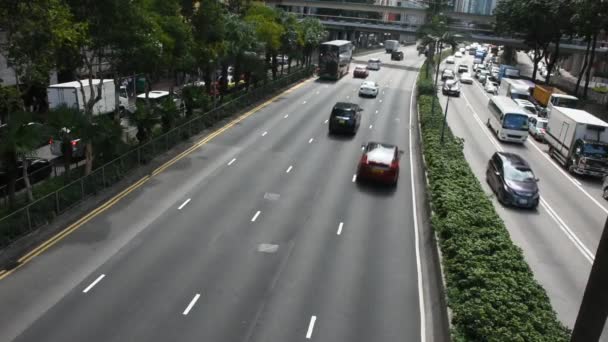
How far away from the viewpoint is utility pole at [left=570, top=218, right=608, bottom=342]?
22.8 ft

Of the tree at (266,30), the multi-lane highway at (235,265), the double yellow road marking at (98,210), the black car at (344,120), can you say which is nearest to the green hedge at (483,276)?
the multi-lane highway at (235,265)

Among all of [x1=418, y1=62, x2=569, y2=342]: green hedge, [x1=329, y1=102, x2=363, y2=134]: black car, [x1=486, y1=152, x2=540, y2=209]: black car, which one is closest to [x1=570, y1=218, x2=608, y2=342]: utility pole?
[x1=418, y1=62, x2=569, y2=342]: green hedge

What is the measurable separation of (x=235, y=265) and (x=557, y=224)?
1526 centimetres

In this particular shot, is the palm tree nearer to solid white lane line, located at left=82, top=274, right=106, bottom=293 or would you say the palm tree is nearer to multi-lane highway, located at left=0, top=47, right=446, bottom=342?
multi-lane highway, located at left=0, top=47, right=446, bottom=342

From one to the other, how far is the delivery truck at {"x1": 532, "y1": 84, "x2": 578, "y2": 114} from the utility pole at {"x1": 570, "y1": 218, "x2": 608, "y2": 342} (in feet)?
129

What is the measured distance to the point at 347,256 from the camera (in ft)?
56.9

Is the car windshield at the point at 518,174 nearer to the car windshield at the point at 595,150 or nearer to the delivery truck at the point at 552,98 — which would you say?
the car windshield at the point at 595,150

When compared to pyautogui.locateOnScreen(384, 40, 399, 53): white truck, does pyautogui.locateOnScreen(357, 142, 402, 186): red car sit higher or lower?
lower

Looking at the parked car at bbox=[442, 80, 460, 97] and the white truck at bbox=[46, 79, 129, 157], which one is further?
the parked car at bbox=[442, 80, 460, 97]

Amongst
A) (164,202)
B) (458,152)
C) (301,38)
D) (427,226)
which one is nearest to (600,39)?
(301,38)

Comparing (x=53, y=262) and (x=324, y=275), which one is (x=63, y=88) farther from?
(x=324, y=275)

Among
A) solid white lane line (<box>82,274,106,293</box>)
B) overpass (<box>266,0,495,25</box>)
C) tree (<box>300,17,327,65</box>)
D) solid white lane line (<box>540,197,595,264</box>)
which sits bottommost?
solid white lane line (<box>540,197,595,264</box>)

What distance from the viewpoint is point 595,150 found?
29.6 meters

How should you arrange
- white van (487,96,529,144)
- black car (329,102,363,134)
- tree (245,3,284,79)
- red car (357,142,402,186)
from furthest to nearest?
tree (245,3,284,79), white van (487,96,529,144), black car (329,102,363,134), red car (357,142,402,186)
